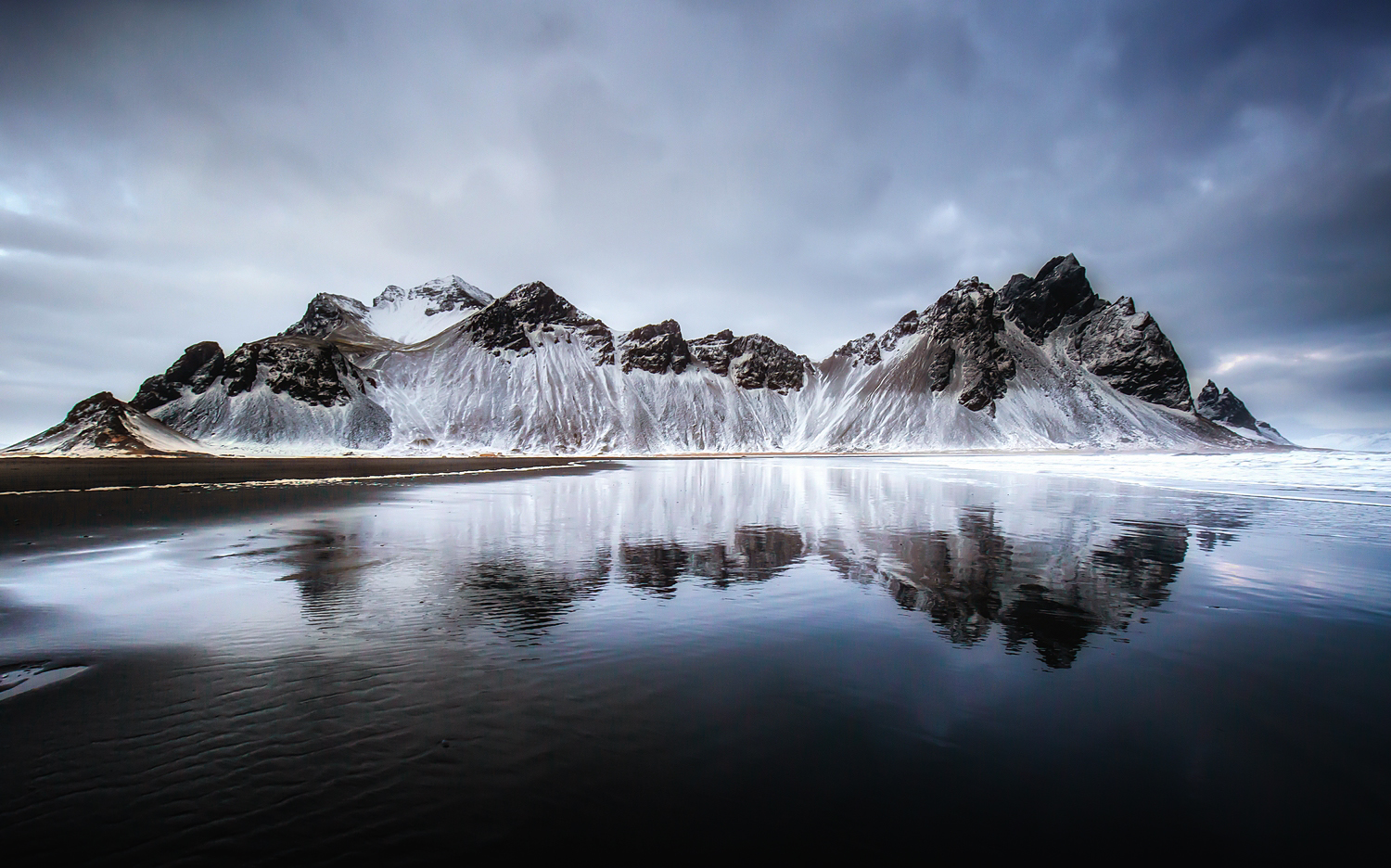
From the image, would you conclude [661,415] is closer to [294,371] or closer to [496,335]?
[496,335]

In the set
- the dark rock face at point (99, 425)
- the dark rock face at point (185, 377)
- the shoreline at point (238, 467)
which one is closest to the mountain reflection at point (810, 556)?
the shoreline at point (238, 467)

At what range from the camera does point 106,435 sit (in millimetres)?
113375

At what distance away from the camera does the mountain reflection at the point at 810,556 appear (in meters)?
9.94

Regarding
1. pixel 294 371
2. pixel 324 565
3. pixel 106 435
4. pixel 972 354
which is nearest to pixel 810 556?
pixel 324 565

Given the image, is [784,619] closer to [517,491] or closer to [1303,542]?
[1303,542]

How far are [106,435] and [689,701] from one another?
156157 mm

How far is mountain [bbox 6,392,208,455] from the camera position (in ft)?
370

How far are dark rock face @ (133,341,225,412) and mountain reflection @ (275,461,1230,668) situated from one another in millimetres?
189866

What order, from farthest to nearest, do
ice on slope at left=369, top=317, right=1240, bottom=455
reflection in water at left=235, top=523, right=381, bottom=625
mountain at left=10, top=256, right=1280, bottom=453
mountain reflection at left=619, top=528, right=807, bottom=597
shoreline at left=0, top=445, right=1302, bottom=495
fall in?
ice on slope at left=369, top=317, right=1240, bottom=455
mountain at left=10, top=256, right=1280, bottom=453
shoreline at left=0, top=445, right=1302, bottom=495
mountain reflection at left=619, top=528, right=807, bottom=597
reflection in water at left=235, top=523, right=381, bottom=625

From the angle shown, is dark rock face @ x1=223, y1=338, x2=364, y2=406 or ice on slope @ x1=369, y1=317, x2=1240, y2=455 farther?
ice on slope @ x1=369, y1=317, x2=1240, y2=455

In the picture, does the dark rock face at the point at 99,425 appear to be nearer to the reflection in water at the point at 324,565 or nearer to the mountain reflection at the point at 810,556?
the mountain reflection at the point at 810,556

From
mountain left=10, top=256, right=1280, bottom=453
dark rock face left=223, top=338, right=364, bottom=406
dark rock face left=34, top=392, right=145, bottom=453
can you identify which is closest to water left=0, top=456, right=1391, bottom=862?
dark rock face left=34, top=392, right=145, bottom=453

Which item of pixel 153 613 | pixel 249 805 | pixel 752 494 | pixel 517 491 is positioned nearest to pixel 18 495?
pixel 517 491

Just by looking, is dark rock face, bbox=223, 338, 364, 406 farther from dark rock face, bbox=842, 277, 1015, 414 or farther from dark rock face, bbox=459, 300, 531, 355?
dark rock face, bbox=842, 277, 1015, 414
